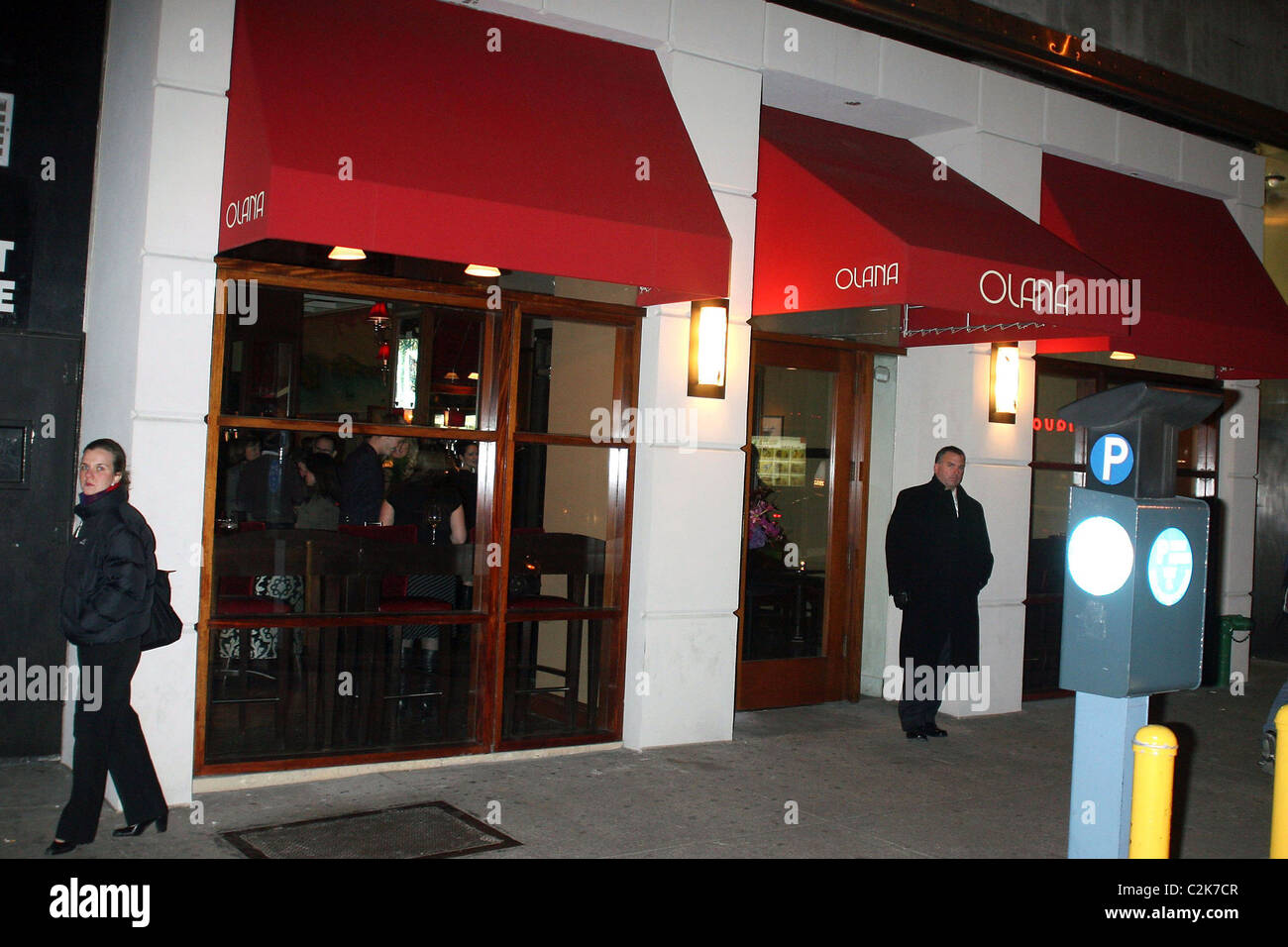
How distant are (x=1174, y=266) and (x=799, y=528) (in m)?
4.08

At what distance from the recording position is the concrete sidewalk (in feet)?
18.8

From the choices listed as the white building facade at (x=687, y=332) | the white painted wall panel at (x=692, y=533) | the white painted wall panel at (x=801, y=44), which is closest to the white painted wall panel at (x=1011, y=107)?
the white building facade at (x=687, y=332)

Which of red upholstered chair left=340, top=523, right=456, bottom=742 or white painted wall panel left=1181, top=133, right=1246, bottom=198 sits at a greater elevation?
white painted wall panel left=1181, top=133, right=1246, bottom=198

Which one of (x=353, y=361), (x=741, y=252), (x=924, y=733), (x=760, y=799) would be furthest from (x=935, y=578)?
(x=353, y=361)

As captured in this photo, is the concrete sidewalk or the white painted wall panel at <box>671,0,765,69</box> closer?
the concrete sidewalk

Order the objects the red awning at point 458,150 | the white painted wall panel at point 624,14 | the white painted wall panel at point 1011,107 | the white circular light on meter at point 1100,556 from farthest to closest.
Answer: the white painted wall panel at point 1011,107 < the white painted wall panel at point 624,14 < the red awning at point 458,150 < the white circular light on meter at point 1100,556

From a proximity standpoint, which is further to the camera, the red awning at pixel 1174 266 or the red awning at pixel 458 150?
the red awning at pixel 1174 266

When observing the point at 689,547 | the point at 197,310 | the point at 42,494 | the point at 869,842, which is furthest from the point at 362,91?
the point at 869,842

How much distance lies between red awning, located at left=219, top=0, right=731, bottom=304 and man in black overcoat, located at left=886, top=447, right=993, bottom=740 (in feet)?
8.55

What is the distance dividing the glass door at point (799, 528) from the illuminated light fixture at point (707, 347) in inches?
37.2

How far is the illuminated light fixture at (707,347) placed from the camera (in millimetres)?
7719

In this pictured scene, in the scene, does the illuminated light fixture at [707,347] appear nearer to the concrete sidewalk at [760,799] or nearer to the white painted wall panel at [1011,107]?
the concrete sidewalk at [760,799]

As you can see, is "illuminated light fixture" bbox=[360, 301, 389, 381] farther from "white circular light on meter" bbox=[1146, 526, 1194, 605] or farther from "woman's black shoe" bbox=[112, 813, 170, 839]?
"white circular light on meter" bbox=[1146, 526, 1194, 605]

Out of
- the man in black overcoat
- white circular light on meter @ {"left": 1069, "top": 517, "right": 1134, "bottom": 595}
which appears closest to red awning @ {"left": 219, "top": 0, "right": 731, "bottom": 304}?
the man in black overcoat
